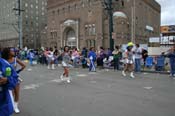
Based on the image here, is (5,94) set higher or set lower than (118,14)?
lower

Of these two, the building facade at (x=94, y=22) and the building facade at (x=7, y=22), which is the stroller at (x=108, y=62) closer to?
the building facade at (x=94, y=22)

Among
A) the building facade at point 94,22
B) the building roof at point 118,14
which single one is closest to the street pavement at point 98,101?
the building facade at point 94,22

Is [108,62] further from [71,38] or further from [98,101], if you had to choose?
[71,38]

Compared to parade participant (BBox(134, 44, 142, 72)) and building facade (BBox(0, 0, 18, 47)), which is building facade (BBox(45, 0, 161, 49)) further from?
parade participant (BBox(134, 44, 142, 72))

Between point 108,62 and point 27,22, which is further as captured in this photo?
point 27,22

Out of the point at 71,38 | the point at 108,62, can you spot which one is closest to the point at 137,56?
the point at 108,62

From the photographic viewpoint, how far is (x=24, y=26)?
4451 inches

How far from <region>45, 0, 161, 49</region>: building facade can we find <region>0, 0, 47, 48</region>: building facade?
31876mm

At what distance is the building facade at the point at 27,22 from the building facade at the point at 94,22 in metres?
31.9

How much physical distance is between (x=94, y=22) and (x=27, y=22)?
→ 5528cm

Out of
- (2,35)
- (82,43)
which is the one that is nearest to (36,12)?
(2,35)

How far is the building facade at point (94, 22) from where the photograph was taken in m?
63.7

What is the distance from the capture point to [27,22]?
4520 inches

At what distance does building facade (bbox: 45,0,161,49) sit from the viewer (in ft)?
209
